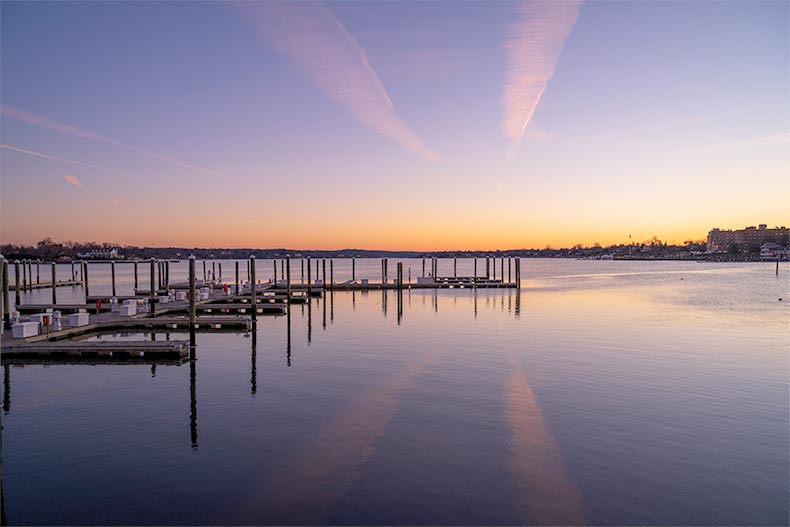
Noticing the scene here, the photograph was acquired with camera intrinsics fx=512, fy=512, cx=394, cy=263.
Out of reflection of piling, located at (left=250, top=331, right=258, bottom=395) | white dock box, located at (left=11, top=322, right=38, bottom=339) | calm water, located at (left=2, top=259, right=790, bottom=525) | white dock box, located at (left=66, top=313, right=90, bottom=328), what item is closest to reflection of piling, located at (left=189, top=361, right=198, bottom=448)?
calm water, located at (left=2, top=259, right=790, bottom=525)

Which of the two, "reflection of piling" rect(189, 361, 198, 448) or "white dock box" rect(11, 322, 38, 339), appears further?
"white dock box" rect(11, 322, 38, 339)

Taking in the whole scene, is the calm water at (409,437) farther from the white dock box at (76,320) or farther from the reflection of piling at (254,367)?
the white dock box at (76,320)

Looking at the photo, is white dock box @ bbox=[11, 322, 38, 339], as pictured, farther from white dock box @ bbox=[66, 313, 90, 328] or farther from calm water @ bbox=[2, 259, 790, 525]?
calm water @ bbox=[2, 259, 790, 525]

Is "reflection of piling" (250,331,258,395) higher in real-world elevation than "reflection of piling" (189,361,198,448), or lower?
lower

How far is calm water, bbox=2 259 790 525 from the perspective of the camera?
32.4 ft

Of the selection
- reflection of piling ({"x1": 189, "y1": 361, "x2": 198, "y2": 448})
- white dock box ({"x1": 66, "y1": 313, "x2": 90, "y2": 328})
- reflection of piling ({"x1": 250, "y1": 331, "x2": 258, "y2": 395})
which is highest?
white dock box ({"x1": 66, "y1": 313, "x2": 90, "y2": 328})

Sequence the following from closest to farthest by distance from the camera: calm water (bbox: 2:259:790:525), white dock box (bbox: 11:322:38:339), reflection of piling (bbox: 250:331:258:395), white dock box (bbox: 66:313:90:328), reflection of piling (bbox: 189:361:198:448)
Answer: calm water (bbox: 2:259:790:525), reflection of piling (bbox: 189:361:198:448), reflection of piling (bbox: 250:331:258:395), white dock box (bbox: 11:322:38:339), white dock box (bbox: 66:313:90:328)

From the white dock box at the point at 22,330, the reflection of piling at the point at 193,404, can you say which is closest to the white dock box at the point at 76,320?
the white dock box at the point at 22,330

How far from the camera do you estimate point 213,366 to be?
22078 mm

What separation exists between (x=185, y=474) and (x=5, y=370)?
14.8m

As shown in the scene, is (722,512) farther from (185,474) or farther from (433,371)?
(433,371)

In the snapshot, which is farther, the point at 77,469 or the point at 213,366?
the point at 213,366

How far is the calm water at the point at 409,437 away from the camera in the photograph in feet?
32.4

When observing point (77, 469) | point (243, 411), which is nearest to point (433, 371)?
point (243, 411)
